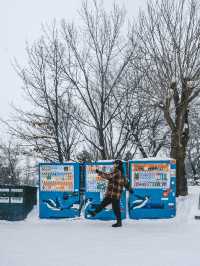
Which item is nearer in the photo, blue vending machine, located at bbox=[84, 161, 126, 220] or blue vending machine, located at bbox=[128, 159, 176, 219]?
blue vending machine, located at bbox=[128, 159, 176, 219]

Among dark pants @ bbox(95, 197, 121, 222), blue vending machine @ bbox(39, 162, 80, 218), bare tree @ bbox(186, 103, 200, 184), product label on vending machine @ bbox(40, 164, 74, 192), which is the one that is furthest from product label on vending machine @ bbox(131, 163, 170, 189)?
bare tree @ bbox(186, 103, 200, 184)

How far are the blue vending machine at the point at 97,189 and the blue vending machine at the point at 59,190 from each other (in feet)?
0.95

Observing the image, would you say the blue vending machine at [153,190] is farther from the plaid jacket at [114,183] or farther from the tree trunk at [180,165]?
the tree trunk at [180,165]

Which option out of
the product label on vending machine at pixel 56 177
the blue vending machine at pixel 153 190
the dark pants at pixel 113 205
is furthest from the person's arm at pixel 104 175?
the product label on vending machine at pixel 56 177

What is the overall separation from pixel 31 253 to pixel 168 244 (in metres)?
2.73

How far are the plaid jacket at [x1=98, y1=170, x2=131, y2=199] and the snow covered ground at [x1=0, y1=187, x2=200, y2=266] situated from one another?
85 cm

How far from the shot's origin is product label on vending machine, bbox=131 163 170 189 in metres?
12.4

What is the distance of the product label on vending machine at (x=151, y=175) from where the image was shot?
487 inches

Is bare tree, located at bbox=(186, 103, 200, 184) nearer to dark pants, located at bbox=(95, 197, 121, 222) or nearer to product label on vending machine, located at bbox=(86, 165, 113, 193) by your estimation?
product label on vending machine, located at bbox=(86, 165, 113, 193)

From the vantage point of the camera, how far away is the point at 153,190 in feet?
40.7

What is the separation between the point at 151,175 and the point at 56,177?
9.10 ft

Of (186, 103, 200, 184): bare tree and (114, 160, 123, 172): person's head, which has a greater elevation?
(186, 103, 200, 184): bare tree

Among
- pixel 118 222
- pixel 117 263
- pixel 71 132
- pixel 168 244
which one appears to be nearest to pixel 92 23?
pixel 71 132

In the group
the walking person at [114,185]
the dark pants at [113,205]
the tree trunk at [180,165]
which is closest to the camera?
the dark pants at [113,205]
